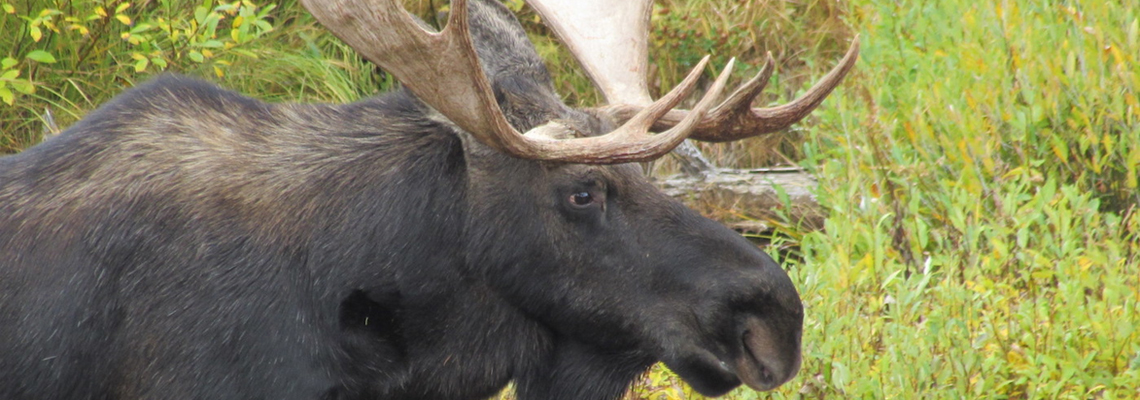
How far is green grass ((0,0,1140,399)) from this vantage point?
13.6ft

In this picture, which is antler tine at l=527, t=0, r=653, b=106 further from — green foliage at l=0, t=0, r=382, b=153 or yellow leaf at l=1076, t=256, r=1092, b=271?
green foliage at l=0, t=0, r=382, b=153

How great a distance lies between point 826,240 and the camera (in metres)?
5.41

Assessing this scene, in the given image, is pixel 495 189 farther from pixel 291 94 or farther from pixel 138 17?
pixel 138 17

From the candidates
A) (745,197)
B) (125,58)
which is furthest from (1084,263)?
(125,58)

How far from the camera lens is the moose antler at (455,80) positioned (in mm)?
3139

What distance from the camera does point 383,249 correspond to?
3314 millimetres

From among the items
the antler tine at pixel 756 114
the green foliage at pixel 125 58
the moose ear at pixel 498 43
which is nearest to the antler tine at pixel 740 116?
the antler tine at pixel 756 114

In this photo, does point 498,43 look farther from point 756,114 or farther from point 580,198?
point 756,114

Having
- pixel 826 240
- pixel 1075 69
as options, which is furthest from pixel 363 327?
pixel 1075 69

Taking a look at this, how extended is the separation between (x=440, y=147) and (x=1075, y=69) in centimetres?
325

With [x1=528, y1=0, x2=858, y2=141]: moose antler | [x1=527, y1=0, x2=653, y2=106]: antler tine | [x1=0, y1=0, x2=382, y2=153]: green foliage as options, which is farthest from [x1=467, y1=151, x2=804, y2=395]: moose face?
[x1=0, y1=0, x2=382, y2=153]: green foliage

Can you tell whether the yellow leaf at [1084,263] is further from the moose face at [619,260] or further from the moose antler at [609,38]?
the moose face at [619,260]

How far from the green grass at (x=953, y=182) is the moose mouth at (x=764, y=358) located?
86 cm

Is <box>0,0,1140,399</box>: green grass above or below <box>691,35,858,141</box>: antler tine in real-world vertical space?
below
